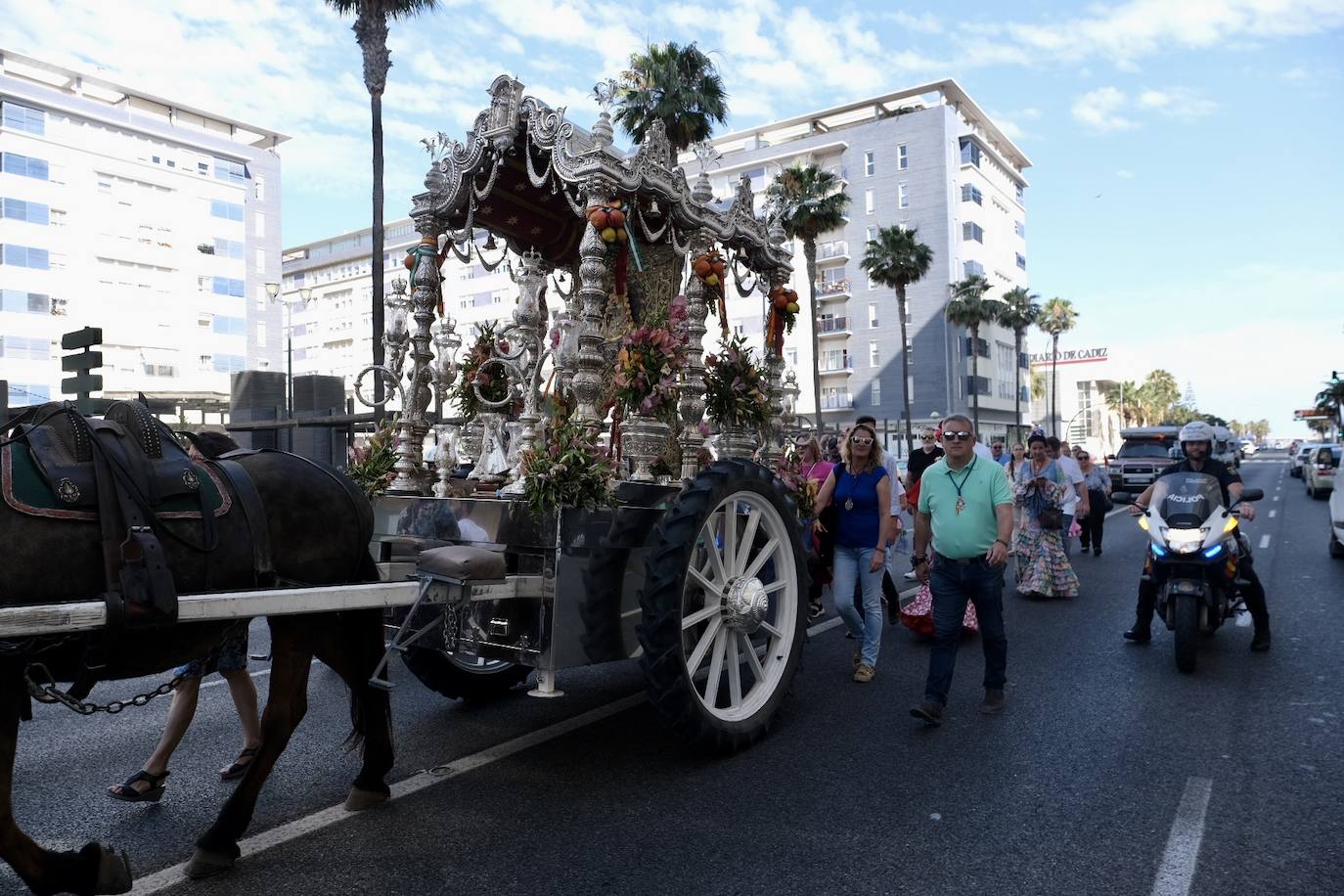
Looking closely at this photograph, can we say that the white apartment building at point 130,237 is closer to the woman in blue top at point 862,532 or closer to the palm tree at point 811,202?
the palm tree at point 811,202

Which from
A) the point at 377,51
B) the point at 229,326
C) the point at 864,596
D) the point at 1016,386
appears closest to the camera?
the point at 864,596

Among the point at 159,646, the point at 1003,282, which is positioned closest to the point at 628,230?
the point at 159,646

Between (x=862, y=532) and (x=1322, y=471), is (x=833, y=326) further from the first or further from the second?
(x=862, y=532)

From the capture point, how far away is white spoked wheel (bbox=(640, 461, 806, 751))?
4594 mm

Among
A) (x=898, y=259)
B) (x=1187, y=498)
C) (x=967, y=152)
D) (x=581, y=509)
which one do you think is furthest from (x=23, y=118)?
(x=1187, y=498)

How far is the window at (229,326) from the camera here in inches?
2112

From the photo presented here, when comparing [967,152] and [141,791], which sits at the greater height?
[967,152]

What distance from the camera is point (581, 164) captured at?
5.49 m

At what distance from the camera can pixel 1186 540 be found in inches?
288

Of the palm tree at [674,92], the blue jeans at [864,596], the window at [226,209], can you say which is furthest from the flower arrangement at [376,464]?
the window at [226,209]

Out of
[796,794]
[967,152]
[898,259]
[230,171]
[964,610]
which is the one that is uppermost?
[967,152]

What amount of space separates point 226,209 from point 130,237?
599 cm

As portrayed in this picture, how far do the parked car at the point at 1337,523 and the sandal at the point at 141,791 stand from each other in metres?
13.8

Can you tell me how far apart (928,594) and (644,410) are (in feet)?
13.1
